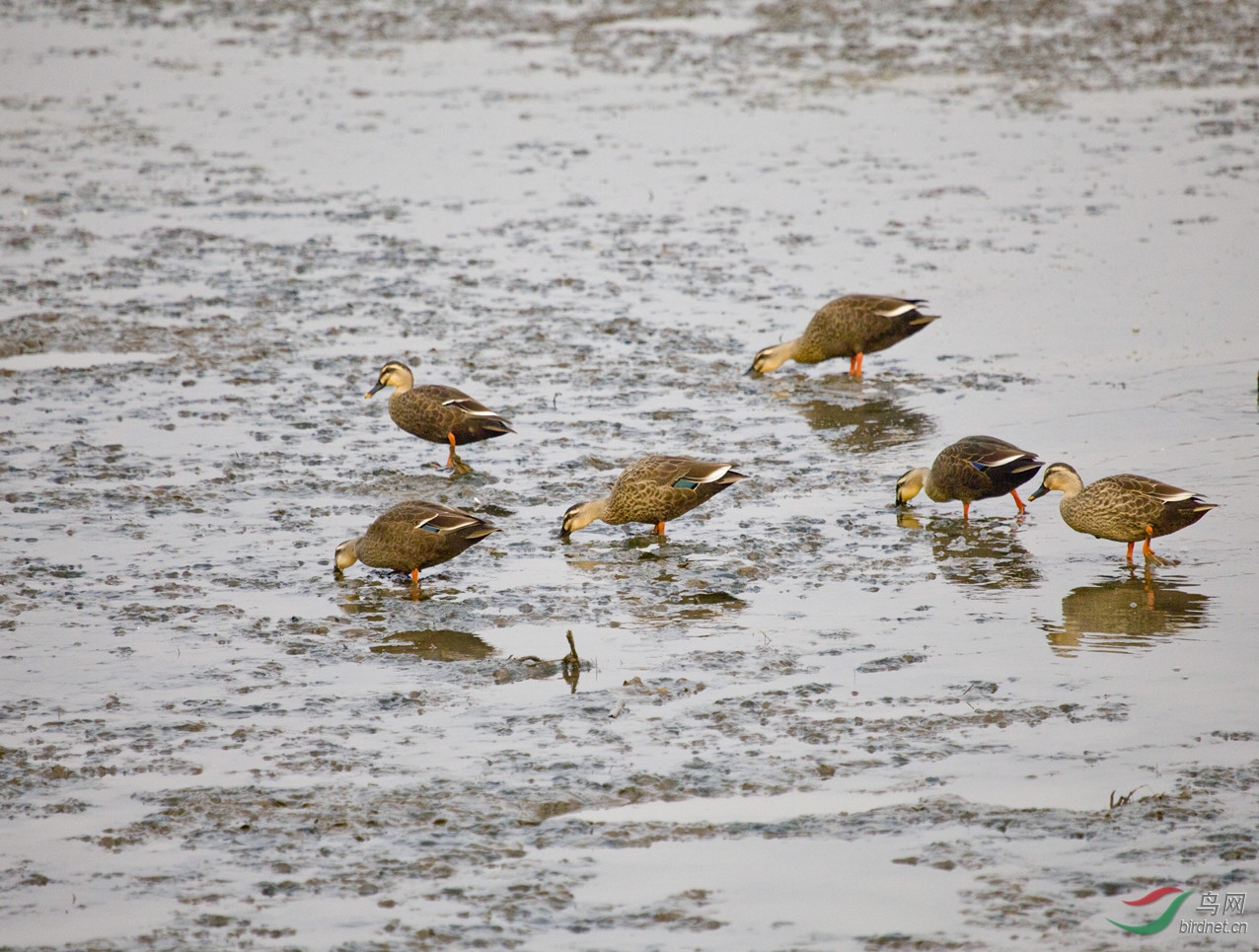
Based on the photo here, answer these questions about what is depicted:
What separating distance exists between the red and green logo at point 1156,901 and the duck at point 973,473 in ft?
15.3

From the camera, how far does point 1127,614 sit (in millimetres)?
8734

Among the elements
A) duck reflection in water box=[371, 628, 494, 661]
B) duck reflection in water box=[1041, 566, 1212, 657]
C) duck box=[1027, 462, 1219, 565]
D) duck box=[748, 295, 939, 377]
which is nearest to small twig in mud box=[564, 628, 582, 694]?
duck reflection in water box=[371, 628, 494, 661]

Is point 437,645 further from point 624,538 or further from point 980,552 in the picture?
point 980,552

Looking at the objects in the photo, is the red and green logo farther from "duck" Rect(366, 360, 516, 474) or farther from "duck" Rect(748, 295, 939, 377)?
"duck" Rect(748, 295, 939, 377)

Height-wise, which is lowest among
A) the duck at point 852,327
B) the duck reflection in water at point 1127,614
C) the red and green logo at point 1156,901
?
the red and green logo at point 1156,901

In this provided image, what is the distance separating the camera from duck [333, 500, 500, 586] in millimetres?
9188

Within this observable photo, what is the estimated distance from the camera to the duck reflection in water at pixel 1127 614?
8312 mm

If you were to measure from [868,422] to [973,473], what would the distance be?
2510mm

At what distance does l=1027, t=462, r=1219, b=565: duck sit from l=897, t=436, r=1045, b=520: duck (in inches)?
23.9

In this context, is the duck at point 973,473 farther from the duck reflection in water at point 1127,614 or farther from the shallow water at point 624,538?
the duck reflection in water at point 1127,614

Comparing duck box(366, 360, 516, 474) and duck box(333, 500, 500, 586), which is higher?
duck box(366, 360, 516, 474)

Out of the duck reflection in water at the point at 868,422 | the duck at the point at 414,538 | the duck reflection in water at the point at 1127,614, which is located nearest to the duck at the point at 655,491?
the duck at the point at 414,538

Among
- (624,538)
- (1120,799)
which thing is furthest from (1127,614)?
(624,538)

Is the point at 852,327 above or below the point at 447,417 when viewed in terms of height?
above
